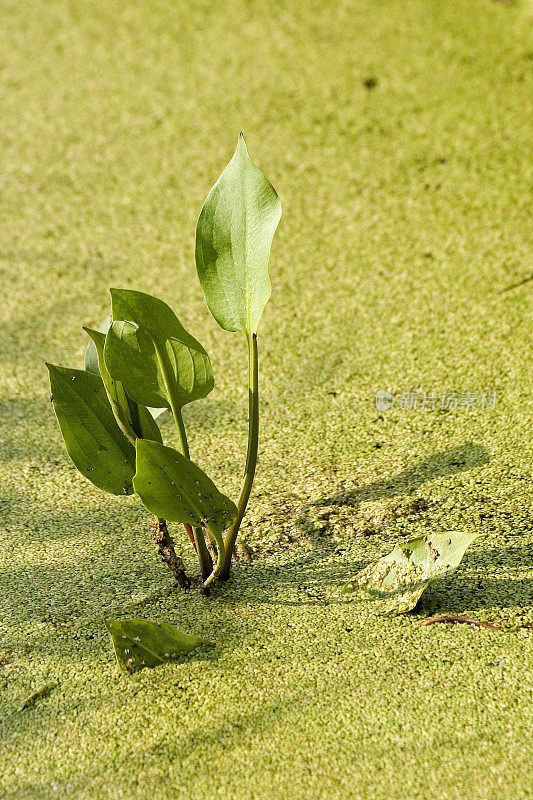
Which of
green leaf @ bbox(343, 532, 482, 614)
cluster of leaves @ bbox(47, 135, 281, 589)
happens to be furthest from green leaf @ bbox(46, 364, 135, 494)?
green leaf @ bbox(343, 532, 482, 614)

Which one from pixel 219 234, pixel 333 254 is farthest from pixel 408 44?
pixel 219 234

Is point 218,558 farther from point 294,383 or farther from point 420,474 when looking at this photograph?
point 294,383

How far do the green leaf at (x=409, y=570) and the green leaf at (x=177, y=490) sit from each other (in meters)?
0.20

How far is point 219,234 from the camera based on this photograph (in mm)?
1011

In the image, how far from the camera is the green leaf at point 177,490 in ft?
3.07

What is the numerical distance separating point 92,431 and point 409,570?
0.42 meters

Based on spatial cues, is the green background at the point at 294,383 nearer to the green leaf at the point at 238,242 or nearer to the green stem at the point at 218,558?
the green stem at the point at 218,558

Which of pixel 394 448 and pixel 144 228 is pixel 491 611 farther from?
pixel 144 228

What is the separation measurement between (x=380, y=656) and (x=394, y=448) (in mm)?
489

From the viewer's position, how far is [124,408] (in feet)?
3.41
